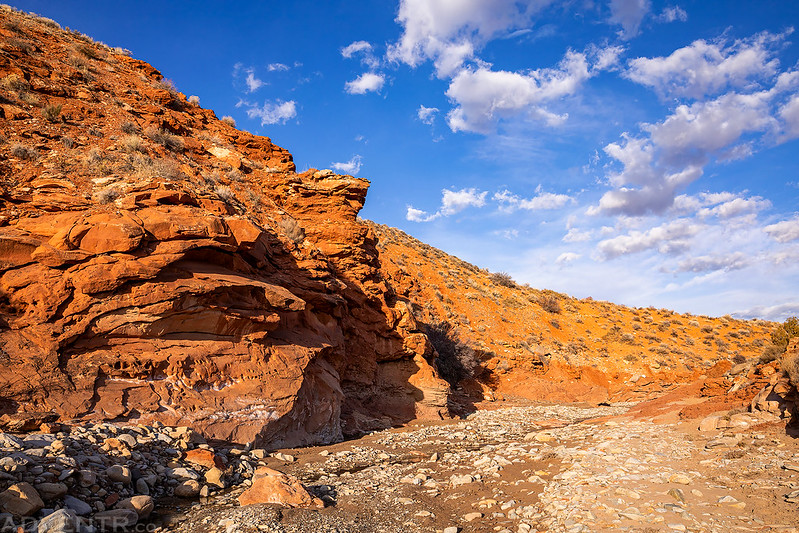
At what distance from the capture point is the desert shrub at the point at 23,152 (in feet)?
36.4

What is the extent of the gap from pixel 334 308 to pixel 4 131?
11132 millimetres

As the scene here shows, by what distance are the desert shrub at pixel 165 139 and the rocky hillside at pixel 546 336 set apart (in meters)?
14.2

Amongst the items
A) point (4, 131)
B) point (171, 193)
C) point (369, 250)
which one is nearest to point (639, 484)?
point (171, 193)

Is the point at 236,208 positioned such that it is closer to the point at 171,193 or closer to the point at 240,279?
the point at 171,193

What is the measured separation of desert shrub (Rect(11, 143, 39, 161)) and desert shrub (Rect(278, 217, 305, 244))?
743 centimetres

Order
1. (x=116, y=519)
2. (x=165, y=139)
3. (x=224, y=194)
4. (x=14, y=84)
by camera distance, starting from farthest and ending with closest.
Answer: (x=165, y=139) → (x=224, y=194) → (x=14, y=84) → (x=116, y=519)

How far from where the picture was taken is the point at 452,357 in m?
23.8

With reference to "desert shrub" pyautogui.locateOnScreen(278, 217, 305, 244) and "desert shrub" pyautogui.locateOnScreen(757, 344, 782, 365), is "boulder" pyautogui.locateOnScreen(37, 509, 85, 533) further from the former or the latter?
"desert shrub" pyautogui.locateOnScreen(757, 344, 782, 365)

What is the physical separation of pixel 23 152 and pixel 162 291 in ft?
19.9

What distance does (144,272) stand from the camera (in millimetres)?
9523

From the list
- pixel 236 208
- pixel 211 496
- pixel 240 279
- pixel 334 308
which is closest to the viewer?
pixel 211 496

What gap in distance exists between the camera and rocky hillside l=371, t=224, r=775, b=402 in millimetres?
25203

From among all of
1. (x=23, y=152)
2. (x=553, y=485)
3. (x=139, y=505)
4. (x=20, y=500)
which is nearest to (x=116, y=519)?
(x=139, y=505)

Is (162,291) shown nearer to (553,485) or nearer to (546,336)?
(553,485)
